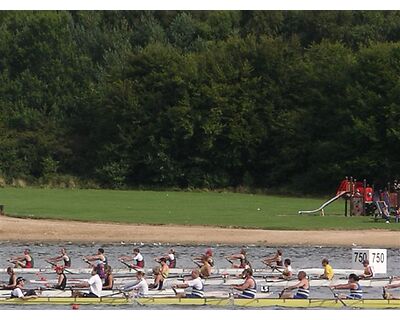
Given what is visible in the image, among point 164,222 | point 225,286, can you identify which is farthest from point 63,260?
point 164,222

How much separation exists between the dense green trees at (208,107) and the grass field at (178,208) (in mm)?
4497

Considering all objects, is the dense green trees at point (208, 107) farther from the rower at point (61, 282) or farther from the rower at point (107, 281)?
the rower at point (61, 282)

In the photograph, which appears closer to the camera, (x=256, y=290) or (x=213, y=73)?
(x=256, y=290)

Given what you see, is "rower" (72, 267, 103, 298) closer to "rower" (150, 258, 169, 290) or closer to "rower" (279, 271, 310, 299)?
"rower" (150, 258, 169, 290)

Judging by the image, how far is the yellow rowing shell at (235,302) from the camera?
112 feet

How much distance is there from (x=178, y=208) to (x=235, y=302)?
109ft

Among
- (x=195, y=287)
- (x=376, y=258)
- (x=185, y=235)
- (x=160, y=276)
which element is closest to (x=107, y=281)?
(x=160, y=276)

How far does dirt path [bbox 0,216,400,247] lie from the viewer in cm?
5288

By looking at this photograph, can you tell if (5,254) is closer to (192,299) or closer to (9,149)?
(192,299)

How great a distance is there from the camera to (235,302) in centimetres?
3438

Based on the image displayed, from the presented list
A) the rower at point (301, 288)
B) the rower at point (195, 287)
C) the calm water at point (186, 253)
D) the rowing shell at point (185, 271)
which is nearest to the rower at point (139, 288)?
the rower at point (195, 287)

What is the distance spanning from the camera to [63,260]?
42.0m

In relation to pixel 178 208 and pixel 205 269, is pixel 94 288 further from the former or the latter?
pixel 178 208

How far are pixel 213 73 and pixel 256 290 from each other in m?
52.7
